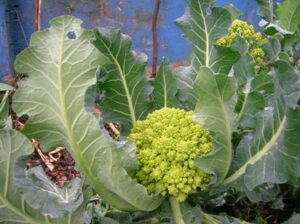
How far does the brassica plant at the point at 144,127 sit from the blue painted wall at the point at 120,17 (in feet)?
6.37

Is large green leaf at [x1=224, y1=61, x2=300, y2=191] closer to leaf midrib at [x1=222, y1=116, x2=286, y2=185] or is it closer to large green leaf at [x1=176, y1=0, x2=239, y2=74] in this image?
leaf midrib at [x1=222, y1=116, x2=286, y2=185]

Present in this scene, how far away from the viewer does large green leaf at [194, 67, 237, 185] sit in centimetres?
68

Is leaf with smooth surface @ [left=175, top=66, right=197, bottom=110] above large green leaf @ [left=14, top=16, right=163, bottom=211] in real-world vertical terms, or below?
below

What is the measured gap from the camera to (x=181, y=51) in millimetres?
2975

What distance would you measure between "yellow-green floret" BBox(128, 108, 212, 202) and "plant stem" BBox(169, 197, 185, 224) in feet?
0.06

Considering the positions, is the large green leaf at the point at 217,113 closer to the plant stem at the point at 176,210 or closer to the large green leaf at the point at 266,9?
the plant stem at the point at 176,210

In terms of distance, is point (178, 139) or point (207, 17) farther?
point (207, 17)

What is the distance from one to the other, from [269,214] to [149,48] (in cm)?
201

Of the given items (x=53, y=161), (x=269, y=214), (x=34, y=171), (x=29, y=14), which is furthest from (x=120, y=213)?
(x=29, y=14)

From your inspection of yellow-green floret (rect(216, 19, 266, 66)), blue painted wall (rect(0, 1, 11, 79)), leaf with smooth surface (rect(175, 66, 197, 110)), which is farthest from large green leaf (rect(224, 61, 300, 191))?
blue painted wall (rect(0, 1, 11, 79))

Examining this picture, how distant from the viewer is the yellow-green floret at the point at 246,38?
3.29 feet

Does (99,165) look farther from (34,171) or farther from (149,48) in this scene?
(149,48)

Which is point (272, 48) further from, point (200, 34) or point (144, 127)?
point (144, 127)

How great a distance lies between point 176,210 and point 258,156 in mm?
140
